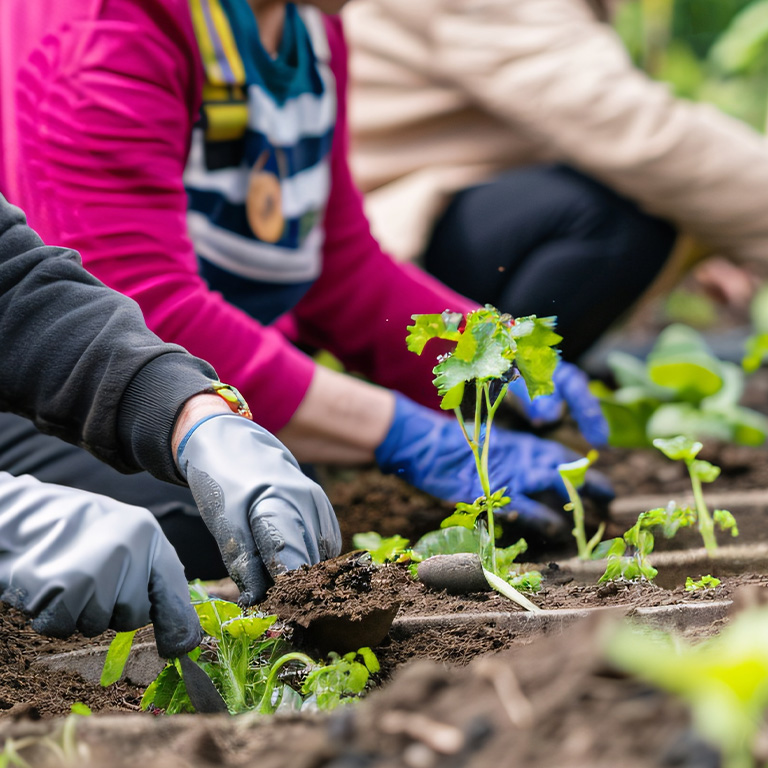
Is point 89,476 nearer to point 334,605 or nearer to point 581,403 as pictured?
point 334,605

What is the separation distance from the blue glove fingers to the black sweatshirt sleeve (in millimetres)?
1005

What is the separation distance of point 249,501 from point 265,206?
0.78 metres

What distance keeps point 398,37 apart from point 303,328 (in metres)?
0.77

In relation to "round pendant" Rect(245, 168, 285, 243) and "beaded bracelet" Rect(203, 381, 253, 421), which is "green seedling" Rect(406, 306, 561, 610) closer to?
"beaded bracelet" Rect(203, 381, 253, 421)

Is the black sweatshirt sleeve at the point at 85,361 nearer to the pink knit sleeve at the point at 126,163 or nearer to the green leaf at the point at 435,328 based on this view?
the pink knit sleeve at the point at 126,163

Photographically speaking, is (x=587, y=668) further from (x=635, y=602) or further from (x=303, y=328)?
(x=303, y=328)

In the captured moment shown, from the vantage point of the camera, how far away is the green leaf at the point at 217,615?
95 centimetres

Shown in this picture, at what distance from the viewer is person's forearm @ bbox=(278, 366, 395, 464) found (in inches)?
61.7

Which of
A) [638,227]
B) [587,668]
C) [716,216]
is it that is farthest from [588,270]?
[587,668]

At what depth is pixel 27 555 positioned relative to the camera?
2.84 feet

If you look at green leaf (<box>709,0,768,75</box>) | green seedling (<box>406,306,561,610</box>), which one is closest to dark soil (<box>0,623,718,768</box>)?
green seedling (<box>406,306,561,610</box>)

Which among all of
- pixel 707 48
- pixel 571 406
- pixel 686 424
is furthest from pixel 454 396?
pixel 707 48

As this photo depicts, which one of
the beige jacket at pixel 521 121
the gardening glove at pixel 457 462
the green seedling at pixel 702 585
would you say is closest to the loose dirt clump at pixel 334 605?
the green seedling at pixel 702 585

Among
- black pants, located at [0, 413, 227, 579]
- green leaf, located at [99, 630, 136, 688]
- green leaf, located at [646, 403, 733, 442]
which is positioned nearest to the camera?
green leaf, located at [99, 630, 136, 688]
